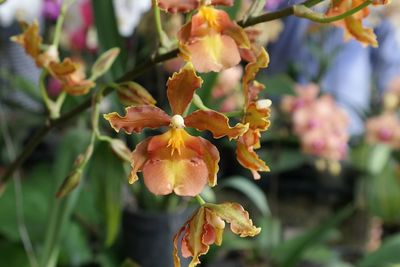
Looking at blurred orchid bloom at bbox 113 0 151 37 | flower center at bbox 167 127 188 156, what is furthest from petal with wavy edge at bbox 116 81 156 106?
blurred orchid bloom at bbox 113 0 151 37

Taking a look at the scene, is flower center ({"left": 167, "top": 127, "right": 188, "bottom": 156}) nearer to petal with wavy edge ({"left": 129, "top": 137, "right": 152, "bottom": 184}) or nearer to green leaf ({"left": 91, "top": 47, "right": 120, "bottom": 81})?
petal with wavy edge ({"left": 129, "top": 137, "right": 152, "bottom": 184})

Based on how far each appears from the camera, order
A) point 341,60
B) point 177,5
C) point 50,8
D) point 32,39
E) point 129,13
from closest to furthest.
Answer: point 177,5, point 32,39, point 129,13, point 50,8, point 341,60

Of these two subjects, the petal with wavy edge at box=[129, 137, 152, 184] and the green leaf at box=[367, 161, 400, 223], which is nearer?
the petal with wavy edge at box=[129, 137, 152, 184]

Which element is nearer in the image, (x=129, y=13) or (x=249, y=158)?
(x=249, y=158)

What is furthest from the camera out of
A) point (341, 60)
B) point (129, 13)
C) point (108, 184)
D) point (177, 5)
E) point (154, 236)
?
point (341, 60)

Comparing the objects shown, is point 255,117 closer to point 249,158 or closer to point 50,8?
point 249,158

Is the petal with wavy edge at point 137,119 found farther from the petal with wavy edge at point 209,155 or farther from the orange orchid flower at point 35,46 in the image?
the orange orchid flower at point 35,46

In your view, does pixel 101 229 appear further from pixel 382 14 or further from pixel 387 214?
pixel 382 14

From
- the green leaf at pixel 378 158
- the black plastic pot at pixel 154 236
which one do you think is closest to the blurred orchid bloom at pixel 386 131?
the green leaf at pixel 378 158

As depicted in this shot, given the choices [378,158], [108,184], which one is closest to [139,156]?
[108,184]
